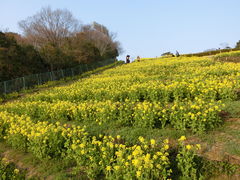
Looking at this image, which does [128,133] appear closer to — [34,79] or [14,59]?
[14,59]

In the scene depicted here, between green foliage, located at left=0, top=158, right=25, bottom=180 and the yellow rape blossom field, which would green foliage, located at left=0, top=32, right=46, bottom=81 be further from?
green foliage, located at left=0, top=158, right=25, bottom=180

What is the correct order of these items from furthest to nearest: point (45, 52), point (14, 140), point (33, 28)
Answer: point (33, 28) < point (45, 52) < point (14, 140)

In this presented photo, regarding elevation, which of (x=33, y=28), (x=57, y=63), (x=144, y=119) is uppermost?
(x=33, y=28)

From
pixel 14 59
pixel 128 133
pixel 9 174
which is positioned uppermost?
pixel 14 59

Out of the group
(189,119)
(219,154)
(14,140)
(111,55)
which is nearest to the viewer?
(219,154)

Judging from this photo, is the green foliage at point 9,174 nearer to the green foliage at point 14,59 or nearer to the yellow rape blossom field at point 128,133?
the yellow rape blossom field at point 128,133

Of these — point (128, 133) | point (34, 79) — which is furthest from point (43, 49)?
point (128, 133)

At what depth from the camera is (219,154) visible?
484 centimetres

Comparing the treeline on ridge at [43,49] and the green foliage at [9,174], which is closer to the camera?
the green foliage at [9,174]

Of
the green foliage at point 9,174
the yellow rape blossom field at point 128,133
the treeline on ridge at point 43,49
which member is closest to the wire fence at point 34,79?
the treeline on ridge at point 43,49

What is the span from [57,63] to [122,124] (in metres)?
22.5

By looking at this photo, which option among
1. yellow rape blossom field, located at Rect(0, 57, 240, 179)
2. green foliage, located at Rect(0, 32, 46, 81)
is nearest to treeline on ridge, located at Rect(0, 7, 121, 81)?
green foliage, located at Rect(0, 32, 46, 81)

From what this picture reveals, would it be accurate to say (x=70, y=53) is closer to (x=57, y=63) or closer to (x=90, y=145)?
(x=57, y=63)

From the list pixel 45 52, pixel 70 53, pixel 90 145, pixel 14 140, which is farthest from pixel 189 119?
pixel 70 53
